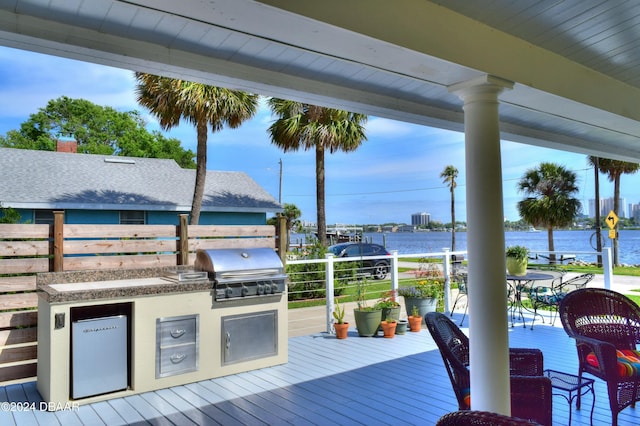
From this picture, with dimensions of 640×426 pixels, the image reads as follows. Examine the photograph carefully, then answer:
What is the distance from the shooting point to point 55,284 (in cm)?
408

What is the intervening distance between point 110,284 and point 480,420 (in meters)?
3.57

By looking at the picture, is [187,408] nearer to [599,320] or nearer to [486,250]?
[486,250]

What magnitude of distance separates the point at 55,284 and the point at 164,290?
986mm

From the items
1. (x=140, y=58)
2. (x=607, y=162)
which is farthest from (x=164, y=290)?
(x=607, y=162)

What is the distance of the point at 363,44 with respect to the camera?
2.01 m

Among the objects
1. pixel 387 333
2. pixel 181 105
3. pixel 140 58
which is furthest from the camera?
pixel 181 105

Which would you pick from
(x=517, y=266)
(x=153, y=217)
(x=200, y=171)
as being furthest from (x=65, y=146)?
(x=517, y=266)

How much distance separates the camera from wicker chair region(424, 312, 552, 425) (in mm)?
2570

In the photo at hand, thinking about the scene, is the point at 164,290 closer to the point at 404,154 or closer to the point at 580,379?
the point at 580,379

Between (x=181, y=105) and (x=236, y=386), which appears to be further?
(x=181, y=105)

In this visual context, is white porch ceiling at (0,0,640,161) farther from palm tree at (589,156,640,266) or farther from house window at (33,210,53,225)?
palm tree at (589,156,640,266)

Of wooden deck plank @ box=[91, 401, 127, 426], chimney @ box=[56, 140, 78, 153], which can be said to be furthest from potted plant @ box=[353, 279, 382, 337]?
chimney @ box=[56, 140, 78, 153]

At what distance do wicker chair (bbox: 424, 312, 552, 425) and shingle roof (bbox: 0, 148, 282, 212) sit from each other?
11135 mm

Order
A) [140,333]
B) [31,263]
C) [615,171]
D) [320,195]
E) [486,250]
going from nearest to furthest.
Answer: [486,250]
[140,333]
[31,263]
[320,195]
[615,171]
